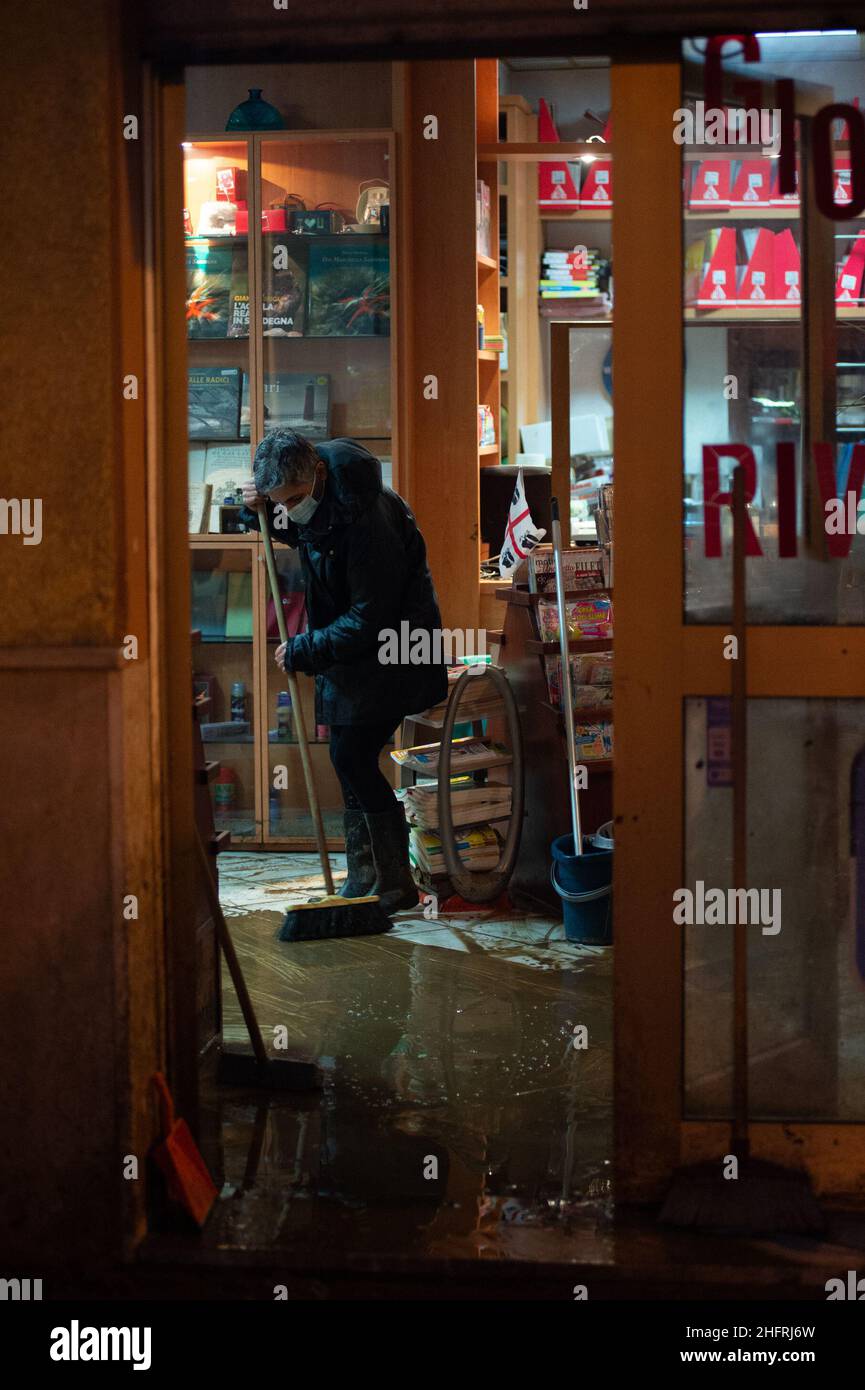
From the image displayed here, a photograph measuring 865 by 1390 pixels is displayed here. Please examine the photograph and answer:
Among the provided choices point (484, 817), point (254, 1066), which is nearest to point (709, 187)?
point (254, 1066)

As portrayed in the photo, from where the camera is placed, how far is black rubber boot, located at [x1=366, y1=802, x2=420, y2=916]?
5559mm

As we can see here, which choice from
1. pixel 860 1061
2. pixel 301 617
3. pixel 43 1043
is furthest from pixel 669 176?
pixel 301 617

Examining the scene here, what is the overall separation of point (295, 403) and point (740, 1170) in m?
4.23

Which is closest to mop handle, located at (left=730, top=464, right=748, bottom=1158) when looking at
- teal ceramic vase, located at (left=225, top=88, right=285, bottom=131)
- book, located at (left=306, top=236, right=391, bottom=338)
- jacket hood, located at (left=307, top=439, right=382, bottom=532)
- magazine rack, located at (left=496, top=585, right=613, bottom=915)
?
magazine rack, located at (left=496, top=585, right=613, bottom=915)

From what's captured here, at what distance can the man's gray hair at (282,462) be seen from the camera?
5129 mm

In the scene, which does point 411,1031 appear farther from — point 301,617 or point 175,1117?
point 301,617

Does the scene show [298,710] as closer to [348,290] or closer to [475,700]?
[475,700]

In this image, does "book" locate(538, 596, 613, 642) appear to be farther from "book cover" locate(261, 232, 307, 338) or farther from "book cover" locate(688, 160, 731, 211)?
"book cover" locate(688, 160, 731, 211)

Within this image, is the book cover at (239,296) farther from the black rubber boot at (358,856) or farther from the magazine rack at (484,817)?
the black rubber boot at (358,856)

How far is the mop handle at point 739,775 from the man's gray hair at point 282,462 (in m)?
2.36

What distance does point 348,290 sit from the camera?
21.1 feet

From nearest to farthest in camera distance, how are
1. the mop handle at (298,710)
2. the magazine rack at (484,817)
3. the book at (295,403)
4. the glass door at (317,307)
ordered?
the mop handle at (298,710) < the magazine rack at (484,817) < the glass door at (317,307) < the book at (295,403)

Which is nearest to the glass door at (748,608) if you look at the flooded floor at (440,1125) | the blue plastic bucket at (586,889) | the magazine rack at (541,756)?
the flooded floor at (440,1125)

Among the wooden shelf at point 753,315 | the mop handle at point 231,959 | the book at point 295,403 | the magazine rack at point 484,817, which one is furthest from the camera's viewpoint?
the book at point 295,403
